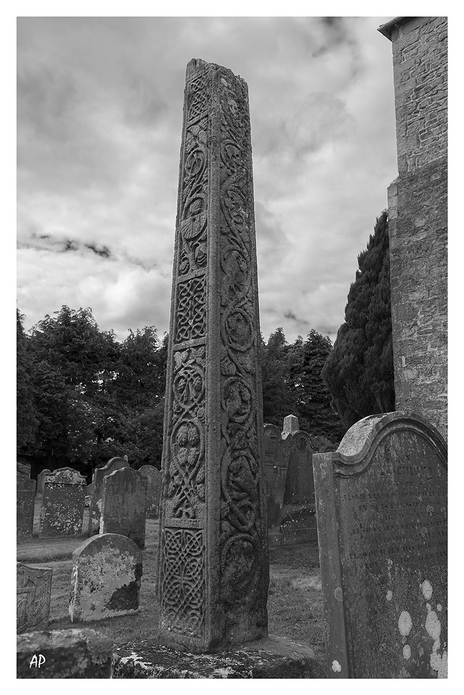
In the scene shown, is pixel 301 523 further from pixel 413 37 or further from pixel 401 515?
pixel 413 37

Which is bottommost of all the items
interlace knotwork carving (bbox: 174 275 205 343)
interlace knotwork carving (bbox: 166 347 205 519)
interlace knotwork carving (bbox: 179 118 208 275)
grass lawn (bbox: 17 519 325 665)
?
grass lawn (bbox: 17 519 325 665)

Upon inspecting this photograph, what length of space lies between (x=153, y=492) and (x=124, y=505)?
6.70 m

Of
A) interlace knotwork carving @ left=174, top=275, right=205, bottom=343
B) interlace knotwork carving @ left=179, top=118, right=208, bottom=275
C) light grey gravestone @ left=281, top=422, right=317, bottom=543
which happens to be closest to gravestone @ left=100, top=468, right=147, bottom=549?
light grey gravestone @ left=281, top=422, right=317, bottom=543

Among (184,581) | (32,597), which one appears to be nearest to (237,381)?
(184,581)

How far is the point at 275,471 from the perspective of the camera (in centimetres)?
1188

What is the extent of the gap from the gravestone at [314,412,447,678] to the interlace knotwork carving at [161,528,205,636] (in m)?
0.83

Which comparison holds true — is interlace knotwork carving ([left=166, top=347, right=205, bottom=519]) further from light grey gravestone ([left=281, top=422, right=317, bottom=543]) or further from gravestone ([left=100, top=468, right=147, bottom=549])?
light grey gravestone ([left=281, top=422, right=317, bottom=543])

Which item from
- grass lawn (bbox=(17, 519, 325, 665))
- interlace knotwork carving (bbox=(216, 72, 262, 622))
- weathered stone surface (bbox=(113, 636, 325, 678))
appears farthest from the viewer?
grass lawn (bbox=(17, 519, 325, 665))

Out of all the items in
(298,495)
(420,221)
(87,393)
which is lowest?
(298,495)

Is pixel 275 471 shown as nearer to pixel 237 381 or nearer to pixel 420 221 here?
pixel 420 221

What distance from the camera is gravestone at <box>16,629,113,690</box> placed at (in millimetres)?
3080

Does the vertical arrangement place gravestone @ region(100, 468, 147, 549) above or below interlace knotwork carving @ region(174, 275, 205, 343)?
below

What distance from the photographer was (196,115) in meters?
4.42

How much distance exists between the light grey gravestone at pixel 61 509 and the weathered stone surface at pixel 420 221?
825 centimetres
